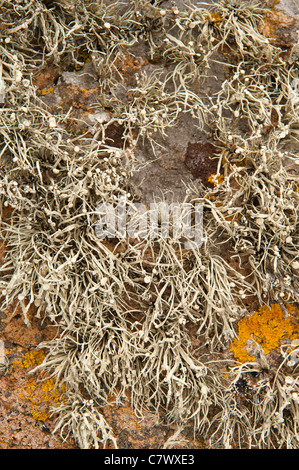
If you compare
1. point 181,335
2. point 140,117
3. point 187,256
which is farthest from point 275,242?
point 140,117

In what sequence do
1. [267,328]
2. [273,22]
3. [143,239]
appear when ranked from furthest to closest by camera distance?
[273,22], [267,328], [143,239]

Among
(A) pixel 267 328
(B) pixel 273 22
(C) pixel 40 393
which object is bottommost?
(C) pixel 40 393

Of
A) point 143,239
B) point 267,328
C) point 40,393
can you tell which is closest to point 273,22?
point 143,239

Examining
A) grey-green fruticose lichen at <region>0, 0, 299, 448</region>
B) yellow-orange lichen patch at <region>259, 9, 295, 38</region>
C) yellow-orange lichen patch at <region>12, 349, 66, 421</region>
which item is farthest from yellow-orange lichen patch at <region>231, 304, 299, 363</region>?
yellow-orange lichen patch at <region>259, 9, 295, 38</region>

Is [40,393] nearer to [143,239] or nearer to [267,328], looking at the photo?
[143,239]

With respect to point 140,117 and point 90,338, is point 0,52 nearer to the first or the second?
point 140,117

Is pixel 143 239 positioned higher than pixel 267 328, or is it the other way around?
pixel 143 239

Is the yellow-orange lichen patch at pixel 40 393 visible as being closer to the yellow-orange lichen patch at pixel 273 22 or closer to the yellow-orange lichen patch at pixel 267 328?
the yellow-orange lichen patch at pixel 267 328
